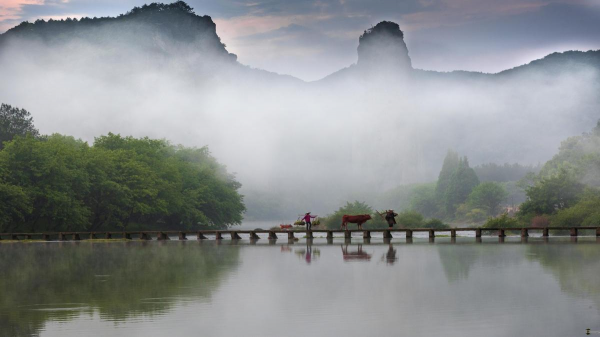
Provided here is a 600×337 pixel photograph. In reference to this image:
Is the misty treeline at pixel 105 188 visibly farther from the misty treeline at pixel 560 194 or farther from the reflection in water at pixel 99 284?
the misty treeline at pixel 560 194

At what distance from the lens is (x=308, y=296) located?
2842cm

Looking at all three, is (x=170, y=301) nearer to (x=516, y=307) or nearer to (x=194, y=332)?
(x=194, y=332)

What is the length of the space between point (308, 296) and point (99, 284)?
9.81 meters

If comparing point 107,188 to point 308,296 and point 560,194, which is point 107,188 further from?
point 308,296

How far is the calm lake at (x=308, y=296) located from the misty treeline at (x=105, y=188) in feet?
140

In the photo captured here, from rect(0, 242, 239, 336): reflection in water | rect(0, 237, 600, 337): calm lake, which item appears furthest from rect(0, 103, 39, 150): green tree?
rect(0, 237, 600, 337): calm lake

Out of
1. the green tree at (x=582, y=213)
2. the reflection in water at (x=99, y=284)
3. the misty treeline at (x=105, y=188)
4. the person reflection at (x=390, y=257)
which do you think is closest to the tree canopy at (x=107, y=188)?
the misty treeline at (x=105, y=188)

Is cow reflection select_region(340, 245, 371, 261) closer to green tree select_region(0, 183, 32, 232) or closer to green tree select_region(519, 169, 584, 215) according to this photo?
green tree select_region(0, 183, 32, 232)

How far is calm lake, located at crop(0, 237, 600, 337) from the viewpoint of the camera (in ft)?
71.3

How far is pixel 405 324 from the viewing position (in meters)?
21.9

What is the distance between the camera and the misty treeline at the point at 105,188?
287 feet

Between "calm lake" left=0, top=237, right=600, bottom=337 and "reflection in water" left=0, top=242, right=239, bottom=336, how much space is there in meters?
0.05

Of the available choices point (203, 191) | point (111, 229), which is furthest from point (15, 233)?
point (203, 191)

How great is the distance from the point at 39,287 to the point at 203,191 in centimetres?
9511
